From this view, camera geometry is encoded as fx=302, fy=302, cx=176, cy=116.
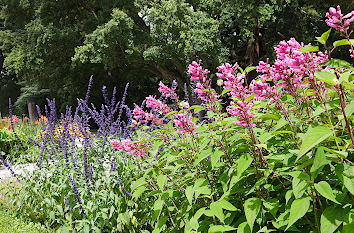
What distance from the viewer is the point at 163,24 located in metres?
14.0

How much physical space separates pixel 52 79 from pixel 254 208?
1856 centimetres

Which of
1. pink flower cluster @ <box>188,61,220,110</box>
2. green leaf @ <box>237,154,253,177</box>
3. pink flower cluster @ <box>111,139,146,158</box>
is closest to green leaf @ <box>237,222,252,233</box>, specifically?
green leaf @ <box>237,154,253,177</box>

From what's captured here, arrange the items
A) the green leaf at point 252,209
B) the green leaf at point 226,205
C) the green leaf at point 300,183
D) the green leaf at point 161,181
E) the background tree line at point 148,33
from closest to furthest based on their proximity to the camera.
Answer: the green leaf at point 300,183, the green leaf at point 252,209, the green leaf at point 226,205, the green leaf at point 161,181, the background tree line at point 148,33

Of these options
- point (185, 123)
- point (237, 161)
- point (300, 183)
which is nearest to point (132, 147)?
point (185, 123)

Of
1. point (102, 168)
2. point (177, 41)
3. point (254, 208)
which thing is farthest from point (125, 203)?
point (177, 41)

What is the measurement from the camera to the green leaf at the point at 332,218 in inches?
45.2

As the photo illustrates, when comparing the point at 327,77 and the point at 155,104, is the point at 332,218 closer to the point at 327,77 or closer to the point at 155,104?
the point at 327,77

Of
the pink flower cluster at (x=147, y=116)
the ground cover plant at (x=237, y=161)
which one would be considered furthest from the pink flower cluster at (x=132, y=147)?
the pink flower cluster at (x=147, y=116)

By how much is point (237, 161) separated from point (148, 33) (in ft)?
52.2

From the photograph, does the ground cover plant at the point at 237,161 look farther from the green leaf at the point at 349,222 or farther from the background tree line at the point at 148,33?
the background tree line at the point at 148,33

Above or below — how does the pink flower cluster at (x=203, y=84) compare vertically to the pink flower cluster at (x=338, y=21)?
below

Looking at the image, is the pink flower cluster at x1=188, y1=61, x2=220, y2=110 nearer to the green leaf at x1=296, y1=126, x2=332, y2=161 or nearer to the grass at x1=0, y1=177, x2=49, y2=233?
the green leaf at x1=296, y1=126, x2=332, y2=161

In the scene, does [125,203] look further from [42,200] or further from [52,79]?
[52,79]

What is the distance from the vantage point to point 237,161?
5.04 ft
